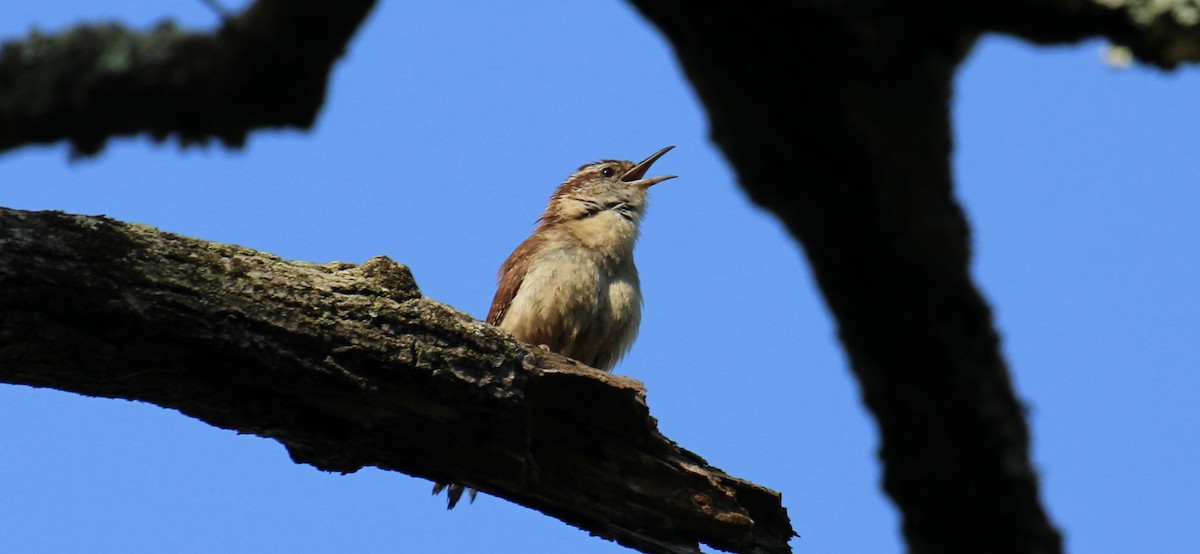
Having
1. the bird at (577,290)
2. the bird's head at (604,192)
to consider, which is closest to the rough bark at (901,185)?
the bird at (577,290)

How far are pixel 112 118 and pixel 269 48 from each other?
357 millimetres

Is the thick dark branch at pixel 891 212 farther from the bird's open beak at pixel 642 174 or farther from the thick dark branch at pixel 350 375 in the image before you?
the bird's open beak at pixel 642 174

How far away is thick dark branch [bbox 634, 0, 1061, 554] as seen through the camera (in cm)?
238

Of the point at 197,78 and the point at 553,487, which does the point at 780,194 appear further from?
the point at 553,487

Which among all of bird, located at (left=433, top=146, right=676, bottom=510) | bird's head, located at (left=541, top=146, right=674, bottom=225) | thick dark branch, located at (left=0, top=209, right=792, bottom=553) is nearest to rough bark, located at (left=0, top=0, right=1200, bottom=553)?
thick dark branch, located at (left=0, top=209, right=792, bottom=553)

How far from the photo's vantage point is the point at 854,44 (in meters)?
2.35

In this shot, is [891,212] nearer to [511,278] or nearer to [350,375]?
[350,375]

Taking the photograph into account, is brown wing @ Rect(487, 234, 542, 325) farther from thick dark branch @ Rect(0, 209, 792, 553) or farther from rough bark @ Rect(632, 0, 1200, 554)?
rough bark @ Rect(632, 0, 1200, 554)

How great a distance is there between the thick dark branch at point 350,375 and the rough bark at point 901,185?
313 cm

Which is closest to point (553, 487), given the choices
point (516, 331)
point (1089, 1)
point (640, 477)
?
point (640, 477)

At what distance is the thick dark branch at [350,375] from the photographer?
4863 mm

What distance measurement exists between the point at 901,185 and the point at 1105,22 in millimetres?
546

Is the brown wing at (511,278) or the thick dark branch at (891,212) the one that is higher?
the brown wing at (511,278)

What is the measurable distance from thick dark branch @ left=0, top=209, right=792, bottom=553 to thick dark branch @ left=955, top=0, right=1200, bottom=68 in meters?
3.53
